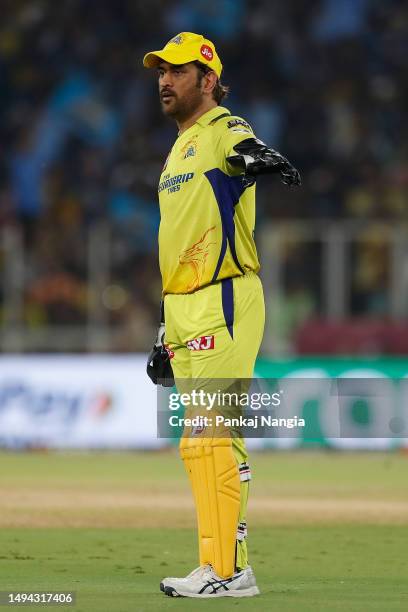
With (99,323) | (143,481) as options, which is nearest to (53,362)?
(99,323)

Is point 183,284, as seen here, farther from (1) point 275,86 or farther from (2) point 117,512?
(1) point 275,86

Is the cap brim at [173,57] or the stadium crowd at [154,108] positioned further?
the stadium crowd at [154,108]

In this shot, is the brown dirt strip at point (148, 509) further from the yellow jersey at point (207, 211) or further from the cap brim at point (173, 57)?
the cap brim at point (173, 57)

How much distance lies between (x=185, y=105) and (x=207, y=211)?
48 cm

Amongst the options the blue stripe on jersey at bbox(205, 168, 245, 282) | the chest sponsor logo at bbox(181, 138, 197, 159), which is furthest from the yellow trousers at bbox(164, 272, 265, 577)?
the chest sponsor logo at bbox(181, 138, 197, 159)

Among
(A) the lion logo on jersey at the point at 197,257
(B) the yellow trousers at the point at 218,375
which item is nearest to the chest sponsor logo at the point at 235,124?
(A) the lion logo on jersey at the point at 197,257

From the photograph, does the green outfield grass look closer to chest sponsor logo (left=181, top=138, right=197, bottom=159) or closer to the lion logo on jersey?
the lion logo on jersey

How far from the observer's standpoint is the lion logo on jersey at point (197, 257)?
18.2 ft

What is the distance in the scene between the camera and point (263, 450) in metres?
15.7

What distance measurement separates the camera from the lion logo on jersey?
18.2ft

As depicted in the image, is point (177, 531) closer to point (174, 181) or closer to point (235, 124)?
point (174, 181)

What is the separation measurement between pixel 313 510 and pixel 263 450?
5534 millimetres

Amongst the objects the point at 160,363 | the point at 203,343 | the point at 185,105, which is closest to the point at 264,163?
the point at 185,105

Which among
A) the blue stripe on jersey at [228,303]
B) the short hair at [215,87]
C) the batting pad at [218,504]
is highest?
the short hair at [215,87]
